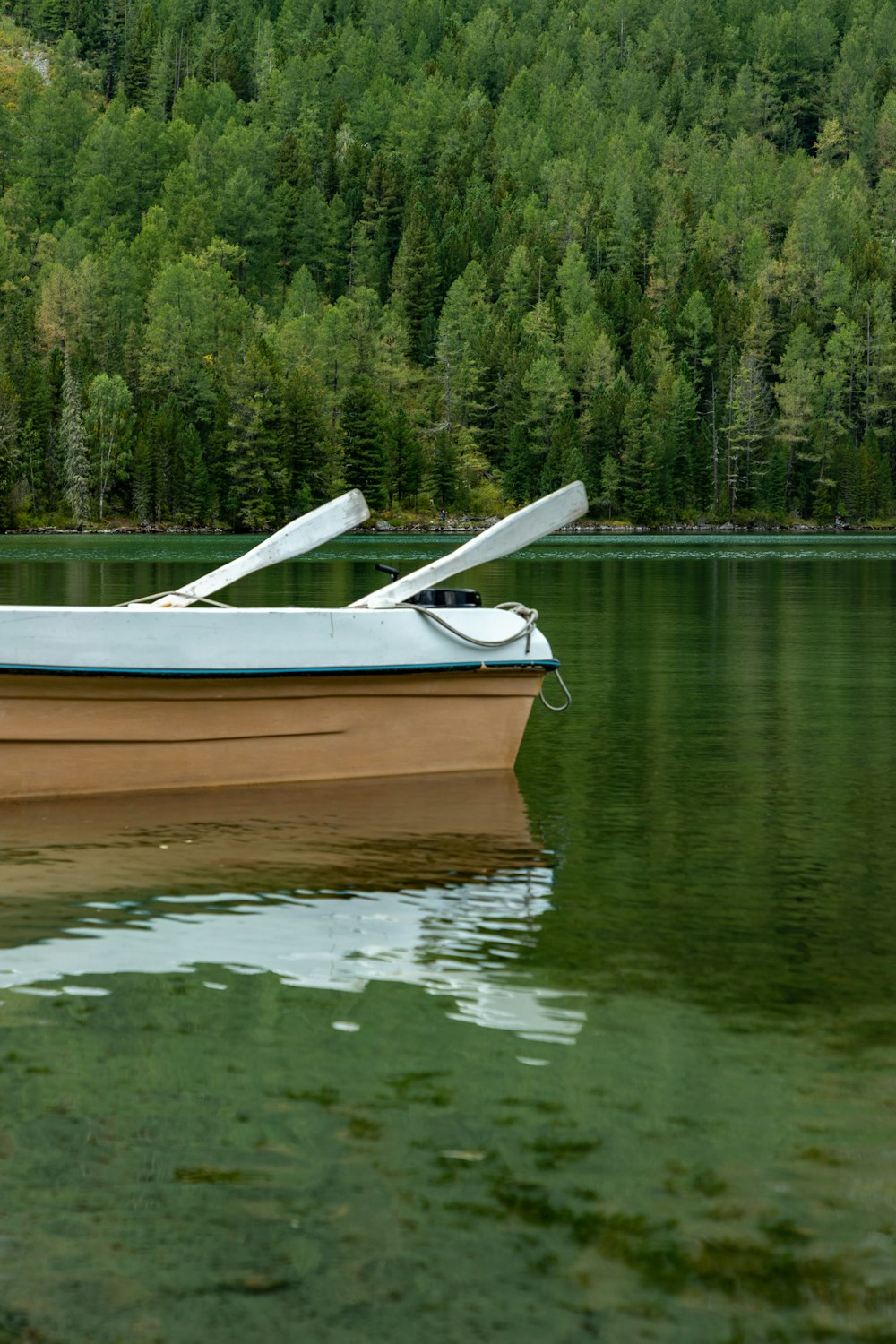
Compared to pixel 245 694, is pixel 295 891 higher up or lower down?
lower down

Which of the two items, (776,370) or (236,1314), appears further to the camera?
(776,370)

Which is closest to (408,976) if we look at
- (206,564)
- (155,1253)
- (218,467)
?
(155,1253)

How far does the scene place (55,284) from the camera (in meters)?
171

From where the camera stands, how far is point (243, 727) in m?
12.8

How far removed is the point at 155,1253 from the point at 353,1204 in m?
0.66

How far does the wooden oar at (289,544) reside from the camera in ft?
45.0

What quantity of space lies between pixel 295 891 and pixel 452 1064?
127 inches

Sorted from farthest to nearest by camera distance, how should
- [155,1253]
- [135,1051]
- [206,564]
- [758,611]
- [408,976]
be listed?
[206,564] < [758,611] < [408,976] < [135,1051] < [155,1253]

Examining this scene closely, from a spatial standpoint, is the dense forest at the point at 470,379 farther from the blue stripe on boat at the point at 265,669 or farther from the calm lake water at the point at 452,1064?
the calm lake water at the point at 452,1064

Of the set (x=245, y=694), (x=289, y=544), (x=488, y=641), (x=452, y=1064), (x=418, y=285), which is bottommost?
(x=452, y=1064)

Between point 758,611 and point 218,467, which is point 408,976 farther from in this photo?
point 218,467

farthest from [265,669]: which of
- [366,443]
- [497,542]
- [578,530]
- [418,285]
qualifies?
[418,285]

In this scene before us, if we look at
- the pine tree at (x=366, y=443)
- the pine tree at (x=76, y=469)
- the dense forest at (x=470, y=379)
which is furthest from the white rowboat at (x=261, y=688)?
the pine tree at (x=366, y=443)

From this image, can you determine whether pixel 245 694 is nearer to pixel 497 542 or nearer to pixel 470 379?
pixel 497 542
